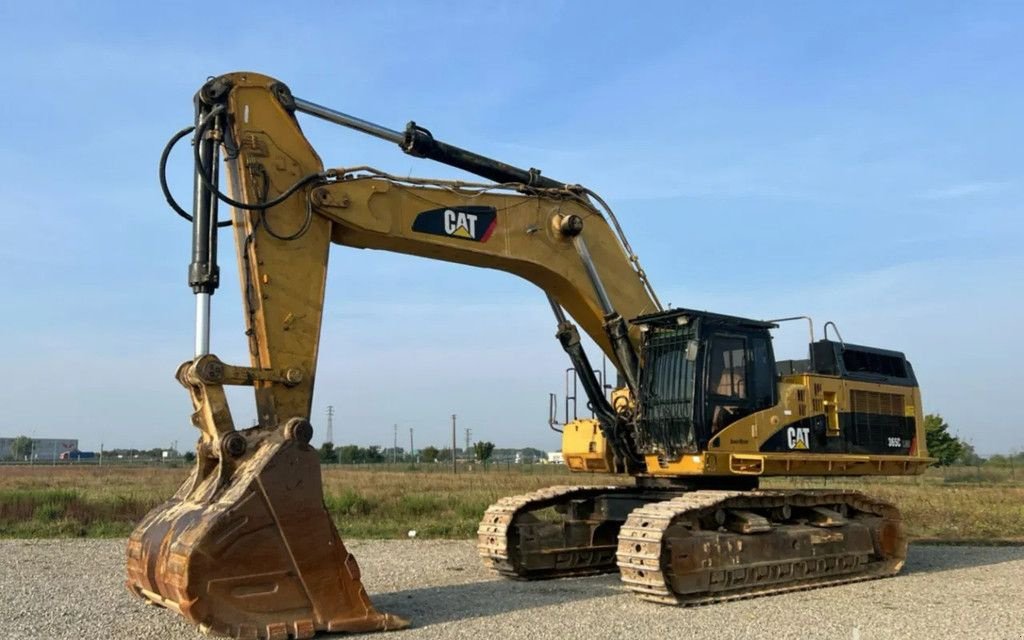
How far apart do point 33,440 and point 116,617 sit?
481 feet

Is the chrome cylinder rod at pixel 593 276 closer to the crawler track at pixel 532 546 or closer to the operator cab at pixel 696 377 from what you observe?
the operator cab at pixel 696 377

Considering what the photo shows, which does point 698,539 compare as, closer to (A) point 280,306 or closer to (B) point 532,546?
(B) point 532,546

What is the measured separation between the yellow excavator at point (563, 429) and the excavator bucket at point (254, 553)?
2 cm

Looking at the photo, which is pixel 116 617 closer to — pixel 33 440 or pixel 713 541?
pixel 713 541

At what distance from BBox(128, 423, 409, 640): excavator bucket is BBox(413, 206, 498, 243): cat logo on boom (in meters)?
2.83

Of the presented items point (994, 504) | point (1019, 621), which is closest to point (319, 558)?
point (1019, 621)

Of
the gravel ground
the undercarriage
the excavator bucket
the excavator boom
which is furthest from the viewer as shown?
the undercarriage

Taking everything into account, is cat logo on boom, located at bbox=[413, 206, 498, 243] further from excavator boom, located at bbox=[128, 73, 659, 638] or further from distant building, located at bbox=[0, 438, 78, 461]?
distant building, located at bbox=[0, 438, 78, 461]

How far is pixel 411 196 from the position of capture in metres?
9.82

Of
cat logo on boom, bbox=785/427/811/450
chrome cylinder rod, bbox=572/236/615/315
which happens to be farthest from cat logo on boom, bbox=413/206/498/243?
cat logo on boom, bbox=785/427/811/450

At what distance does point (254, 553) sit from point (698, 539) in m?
4.92

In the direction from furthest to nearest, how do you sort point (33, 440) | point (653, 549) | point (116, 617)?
1. point (33, 440)
2. point (653, 549)
3. point (116, 617)

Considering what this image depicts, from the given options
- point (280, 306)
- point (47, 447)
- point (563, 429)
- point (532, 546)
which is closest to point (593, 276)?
point (563, 429)

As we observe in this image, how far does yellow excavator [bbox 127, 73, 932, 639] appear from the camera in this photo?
7.88 metres
